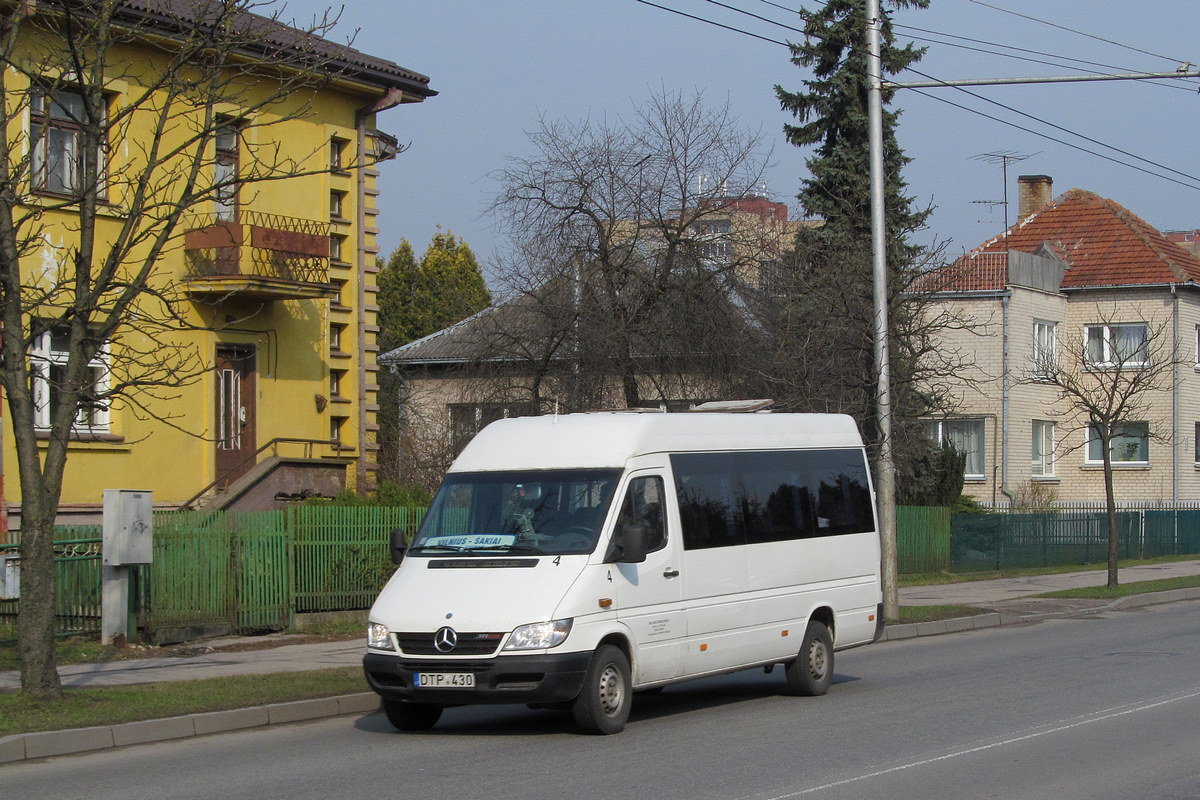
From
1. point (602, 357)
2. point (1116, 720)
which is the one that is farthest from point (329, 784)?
point (602, 357)

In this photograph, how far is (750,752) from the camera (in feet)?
31.9

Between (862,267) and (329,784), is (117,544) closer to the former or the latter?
(329,784)

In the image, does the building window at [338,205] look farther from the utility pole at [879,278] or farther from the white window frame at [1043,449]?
the white window frame at [1043,449]

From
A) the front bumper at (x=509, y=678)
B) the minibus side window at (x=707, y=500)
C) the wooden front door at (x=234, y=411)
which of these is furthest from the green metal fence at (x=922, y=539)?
the front bumper at (x=509, y=678)

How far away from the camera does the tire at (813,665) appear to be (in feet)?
42.5

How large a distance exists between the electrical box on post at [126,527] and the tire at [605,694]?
24.2ft

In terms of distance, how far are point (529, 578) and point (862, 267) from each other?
15982mm

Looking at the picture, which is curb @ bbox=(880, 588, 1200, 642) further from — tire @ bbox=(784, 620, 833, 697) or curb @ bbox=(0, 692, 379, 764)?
curb @ bbox=(0, 692, 379, 764)

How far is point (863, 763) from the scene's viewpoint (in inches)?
362

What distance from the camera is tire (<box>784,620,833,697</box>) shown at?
12.9m

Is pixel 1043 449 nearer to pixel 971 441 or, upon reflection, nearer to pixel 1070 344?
pixel 971 441

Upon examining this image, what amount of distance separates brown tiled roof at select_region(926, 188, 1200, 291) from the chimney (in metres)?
3.00

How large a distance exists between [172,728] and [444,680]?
2.33m

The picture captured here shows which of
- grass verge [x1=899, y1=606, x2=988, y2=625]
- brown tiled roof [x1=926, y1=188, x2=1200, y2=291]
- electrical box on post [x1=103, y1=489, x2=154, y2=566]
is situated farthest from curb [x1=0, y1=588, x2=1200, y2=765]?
brown tiled roof [x1=926, y1=188, x2=1200, y2=291]
